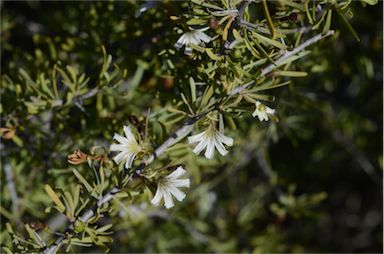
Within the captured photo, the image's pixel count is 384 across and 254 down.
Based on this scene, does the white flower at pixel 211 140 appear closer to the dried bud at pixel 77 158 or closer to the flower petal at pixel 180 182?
the flower petal at pixel 180 182

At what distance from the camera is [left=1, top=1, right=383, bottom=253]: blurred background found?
140 centimetres

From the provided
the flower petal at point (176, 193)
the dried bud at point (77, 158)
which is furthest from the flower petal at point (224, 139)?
the dried bud at point (77, 158)

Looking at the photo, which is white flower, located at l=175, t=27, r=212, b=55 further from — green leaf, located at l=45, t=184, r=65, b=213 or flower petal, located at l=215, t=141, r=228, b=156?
green leaf, located at l=45, t=184, r=65, b=213

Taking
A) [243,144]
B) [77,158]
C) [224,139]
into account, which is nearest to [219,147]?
[224,139]

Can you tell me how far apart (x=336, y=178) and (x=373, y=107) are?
512 mm

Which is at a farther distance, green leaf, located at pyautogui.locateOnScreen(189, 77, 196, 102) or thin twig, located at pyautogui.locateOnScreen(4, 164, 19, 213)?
thin twig, located at pyautogui.locateOnScreen(4, 164, 19, 213)

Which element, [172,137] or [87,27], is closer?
[172,137]

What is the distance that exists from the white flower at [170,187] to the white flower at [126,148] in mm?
71

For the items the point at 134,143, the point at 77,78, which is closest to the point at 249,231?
the point at 77,78

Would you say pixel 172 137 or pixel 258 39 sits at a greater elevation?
pixel 258 39

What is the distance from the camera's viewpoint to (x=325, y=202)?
7.32 feet

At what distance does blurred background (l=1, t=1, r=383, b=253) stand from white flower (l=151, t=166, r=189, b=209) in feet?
0.88

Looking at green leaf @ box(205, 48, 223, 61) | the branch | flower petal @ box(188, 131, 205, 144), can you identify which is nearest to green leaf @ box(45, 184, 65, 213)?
the branch

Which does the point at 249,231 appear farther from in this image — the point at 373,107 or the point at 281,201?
the point at 373,107
